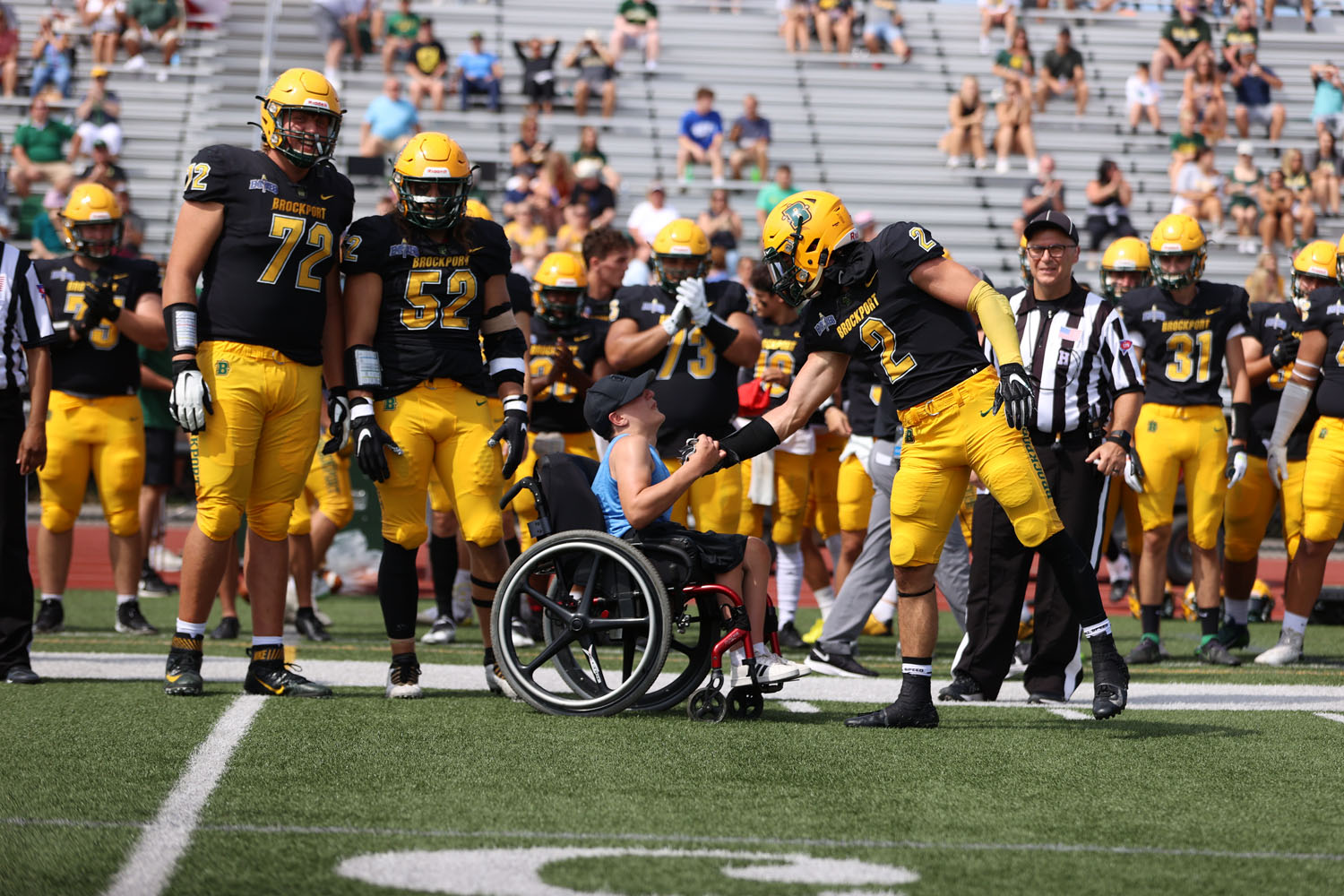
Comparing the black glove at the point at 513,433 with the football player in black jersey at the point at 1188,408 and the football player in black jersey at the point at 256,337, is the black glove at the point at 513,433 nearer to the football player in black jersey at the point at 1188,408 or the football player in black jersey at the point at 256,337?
the football player in black jersey at the point at 256,337

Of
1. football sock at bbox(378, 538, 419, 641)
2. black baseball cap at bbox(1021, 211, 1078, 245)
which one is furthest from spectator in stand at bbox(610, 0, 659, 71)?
football sock at bbox(378, 538, 419, 641)

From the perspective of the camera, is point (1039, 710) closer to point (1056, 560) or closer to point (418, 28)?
point (1056, 560)

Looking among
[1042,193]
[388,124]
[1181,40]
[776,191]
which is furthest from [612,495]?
[1181,40]

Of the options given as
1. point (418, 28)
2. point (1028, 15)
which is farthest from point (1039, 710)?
point (1028, 15)

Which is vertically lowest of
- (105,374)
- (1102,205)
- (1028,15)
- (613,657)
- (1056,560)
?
(613,657)

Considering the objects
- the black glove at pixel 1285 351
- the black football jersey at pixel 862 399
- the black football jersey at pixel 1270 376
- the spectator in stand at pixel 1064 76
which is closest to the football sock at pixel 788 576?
the black football jersey at pixel 862 399

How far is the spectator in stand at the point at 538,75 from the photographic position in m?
19.6

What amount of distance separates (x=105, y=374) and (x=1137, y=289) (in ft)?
18.2

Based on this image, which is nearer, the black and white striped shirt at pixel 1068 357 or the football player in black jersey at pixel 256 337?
the football player in black jersey at pixel 256 337

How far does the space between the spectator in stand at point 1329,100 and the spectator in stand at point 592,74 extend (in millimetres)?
9292

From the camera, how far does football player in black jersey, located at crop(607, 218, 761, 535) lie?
7.47 metres

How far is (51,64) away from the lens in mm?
18953

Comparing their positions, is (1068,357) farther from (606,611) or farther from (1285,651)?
(1285,651)

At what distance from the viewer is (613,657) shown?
24.7ft
